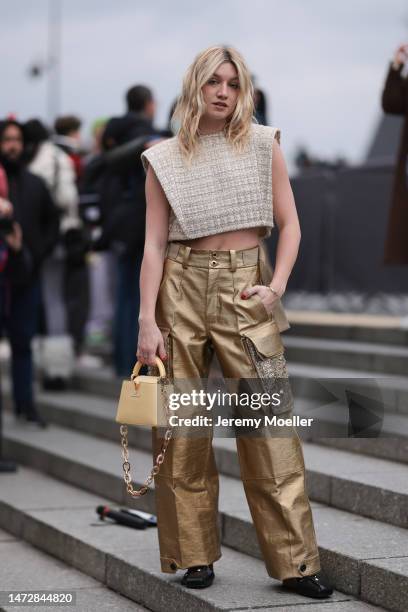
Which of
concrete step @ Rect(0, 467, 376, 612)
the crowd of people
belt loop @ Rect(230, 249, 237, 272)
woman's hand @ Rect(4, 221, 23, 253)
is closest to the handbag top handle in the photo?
belt loop @ Rect(230, 249, 237, 272)

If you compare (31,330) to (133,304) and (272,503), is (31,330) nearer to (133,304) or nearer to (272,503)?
(133,304)

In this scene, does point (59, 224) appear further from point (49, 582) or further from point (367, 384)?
point (49, 582)

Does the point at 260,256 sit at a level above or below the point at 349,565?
above

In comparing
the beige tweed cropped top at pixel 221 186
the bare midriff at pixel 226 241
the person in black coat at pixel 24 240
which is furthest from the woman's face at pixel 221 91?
the person in black coat at pixel 24 240

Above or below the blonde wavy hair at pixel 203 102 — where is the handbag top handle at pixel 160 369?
below

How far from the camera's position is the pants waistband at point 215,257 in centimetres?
480

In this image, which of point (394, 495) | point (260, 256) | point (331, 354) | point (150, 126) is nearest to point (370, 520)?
point (394, 495)

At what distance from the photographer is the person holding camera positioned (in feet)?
24.8

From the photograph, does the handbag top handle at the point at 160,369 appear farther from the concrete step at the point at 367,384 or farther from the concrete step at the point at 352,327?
the concrete step at the point at 352,327

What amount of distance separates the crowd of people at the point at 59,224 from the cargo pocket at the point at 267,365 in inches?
117

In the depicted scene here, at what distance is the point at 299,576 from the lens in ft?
15.7

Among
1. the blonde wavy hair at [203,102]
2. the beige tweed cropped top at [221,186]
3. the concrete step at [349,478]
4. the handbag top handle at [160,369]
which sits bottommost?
the concrete step at [349,478]

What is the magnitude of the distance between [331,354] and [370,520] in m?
3.00

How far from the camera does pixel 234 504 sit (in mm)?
6055
